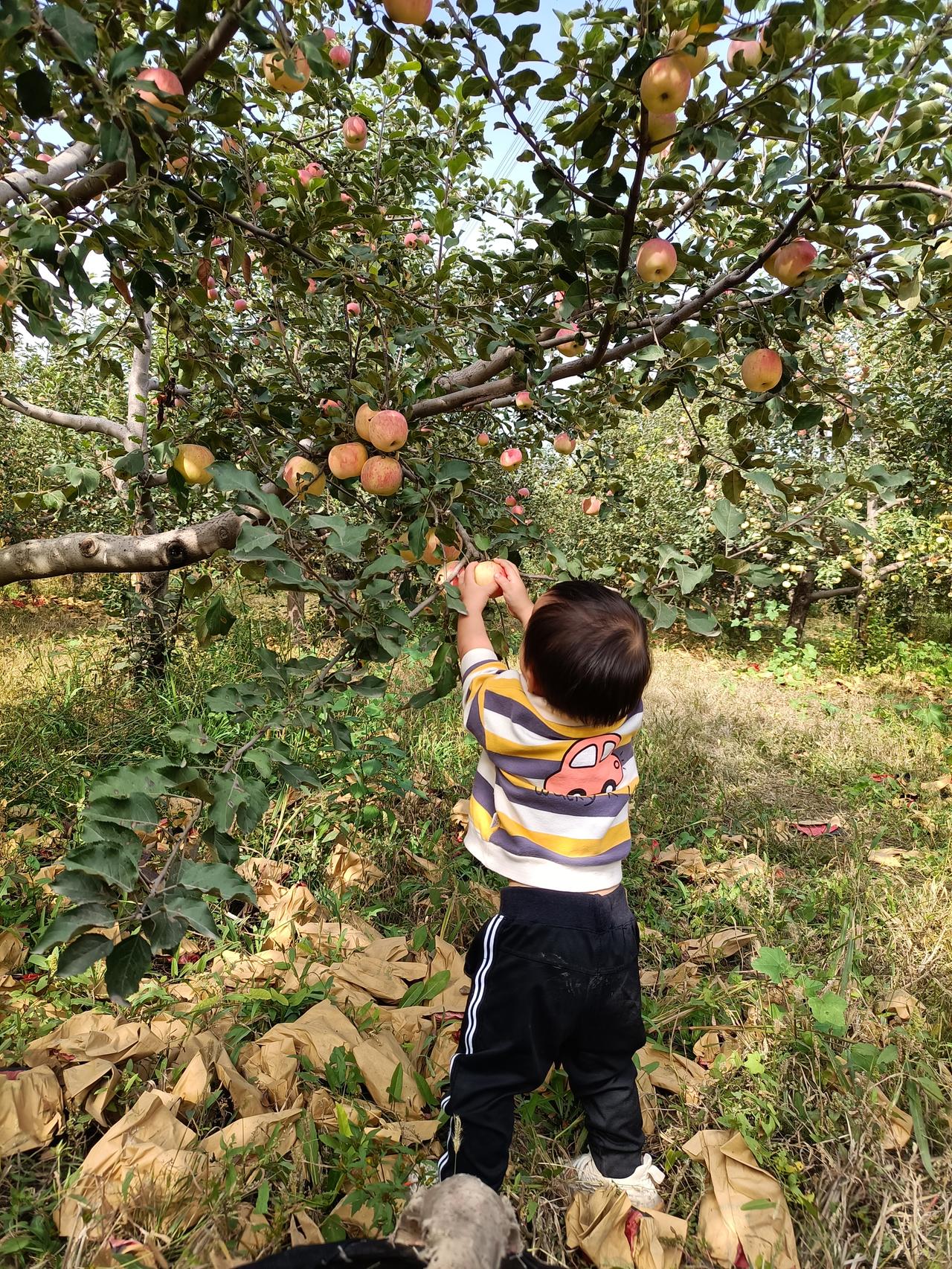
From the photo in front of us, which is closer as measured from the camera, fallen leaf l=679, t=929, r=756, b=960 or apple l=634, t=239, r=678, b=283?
apple l=634, t=239, r=678, b=283

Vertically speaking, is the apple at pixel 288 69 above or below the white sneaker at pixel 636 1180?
above

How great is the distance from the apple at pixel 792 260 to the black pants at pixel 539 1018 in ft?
A: 4.01

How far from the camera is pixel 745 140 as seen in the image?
4.10 feet

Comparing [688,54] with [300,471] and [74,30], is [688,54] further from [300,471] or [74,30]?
Result: [300,471]

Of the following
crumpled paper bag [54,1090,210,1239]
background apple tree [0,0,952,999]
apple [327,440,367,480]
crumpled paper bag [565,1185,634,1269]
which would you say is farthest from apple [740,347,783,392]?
crumpled paper bag [54,1090,210,1239]

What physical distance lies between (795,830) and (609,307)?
7.51ft

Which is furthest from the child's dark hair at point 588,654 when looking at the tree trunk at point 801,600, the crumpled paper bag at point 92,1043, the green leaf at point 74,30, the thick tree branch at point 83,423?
the tree trunk at point 801,600

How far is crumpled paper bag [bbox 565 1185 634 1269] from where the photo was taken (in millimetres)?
1205

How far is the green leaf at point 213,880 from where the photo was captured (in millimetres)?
844

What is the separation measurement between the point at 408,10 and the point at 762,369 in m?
0.86

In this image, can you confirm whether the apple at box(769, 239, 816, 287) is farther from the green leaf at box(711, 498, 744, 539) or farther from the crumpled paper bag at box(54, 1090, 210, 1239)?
the crumpled paper bag at box(54, 1090, 210, 1239)

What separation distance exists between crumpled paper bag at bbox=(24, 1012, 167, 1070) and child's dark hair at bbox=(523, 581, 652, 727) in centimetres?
114

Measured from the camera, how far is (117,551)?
187 cm

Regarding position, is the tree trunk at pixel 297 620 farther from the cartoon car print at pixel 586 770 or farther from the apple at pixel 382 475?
the cartoon car print at pixel 586 770
